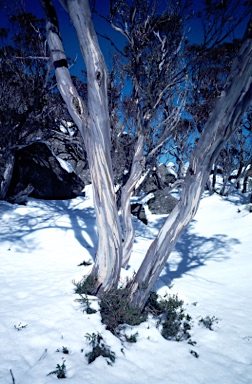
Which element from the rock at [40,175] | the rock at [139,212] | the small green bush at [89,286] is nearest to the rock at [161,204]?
the rock at [139,212]

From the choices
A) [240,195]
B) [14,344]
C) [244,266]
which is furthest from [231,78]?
[240,195]

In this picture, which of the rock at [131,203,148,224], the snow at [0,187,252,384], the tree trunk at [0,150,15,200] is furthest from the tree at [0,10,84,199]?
the rock at [131,203,148,224]

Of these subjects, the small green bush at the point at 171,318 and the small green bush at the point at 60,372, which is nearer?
the small green bush at the point at 60,372

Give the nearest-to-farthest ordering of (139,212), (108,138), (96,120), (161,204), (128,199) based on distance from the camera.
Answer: (96,120), (108,138), (128,199), (139,212), (161,204)

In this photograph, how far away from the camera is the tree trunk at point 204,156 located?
85.6 inches

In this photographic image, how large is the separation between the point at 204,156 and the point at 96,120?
130 cm

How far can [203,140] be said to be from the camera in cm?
239

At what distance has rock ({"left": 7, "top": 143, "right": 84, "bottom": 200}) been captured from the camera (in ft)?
29.0

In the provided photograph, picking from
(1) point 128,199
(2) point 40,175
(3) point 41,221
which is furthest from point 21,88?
(1) point 128,199

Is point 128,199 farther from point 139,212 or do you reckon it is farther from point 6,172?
point 139,212

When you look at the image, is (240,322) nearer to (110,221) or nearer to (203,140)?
(110,221)

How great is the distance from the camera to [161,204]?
11.8m

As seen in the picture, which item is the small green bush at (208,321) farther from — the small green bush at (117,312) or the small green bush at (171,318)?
the small green bush at (117,312)

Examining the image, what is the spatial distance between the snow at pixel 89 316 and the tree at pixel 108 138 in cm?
67
